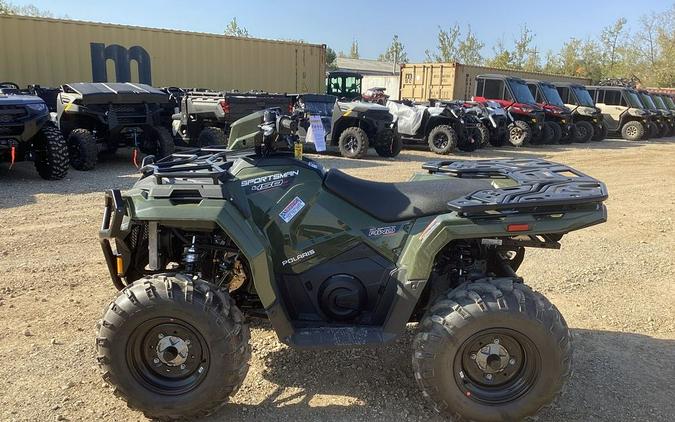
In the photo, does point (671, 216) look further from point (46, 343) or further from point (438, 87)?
point (438, 87)

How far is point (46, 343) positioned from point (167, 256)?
1138 mm

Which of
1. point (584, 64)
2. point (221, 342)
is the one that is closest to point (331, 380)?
point (221, 342)

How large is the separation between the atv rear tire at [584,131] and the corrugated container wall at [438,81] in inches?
164

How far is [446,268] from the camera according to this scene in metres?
3.11

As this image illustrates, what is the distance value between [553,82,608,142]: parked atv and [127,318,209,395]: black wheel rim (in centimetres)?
1932

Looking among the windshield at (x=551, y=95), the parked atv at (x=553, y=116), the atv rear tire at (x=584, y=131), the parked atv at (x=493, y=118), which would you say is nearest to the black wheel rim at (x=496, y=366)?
the parked atv at (x=493, y=118)

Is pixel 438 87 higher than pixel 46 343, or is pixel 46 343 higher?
pixel 438 87

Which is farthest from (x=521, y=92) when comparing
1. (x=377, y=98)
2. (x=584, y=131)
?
(x=377, y=98)

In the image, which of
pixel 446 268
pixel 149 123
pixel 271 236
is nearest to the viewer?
pixel 271 236

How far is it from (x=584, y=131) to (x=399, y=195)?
19280mm

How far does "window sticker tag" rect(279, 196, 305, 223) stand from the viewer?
114 inches

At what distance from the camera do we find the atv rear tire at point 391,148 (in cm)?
1327

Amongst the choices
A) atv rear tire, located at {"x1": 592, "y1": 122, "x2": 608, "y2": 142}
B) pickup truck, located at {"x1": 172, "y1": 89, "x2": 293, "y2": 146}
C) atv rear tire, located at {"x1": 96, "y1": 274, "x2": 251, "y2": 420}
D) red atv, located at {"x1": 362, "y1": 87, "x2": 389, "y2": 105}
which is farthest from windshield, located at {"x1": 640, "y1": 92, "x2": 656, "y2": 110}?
atv rear tire, located at {"x1": 96, "y1": 274, "x2": 251, "y2": 420}

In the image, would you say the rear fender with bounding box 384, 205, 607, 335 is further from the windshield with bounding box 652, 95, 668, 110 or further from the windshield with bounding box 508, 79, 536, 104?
the windshield with bounding box 652, 95, 668, 110
